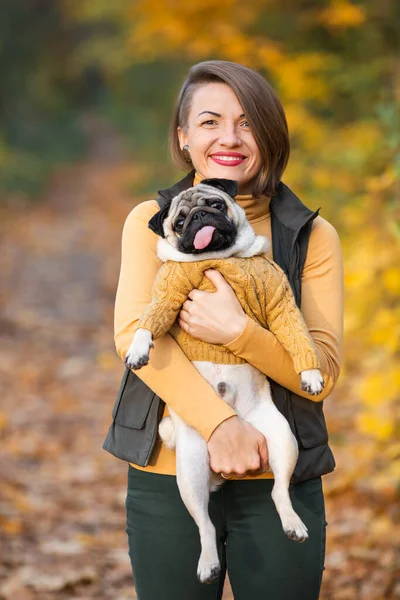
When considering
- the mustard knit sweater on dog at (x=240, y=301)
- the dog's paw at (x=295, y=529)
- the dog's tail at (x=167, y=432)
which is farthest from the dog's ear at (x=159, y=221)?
the dog's paw at (x=295, y=529)

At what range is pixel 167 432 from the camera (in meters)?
2.51

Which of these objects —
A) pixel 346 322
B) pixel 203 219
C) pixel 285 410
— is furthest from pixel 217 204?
pixel 346 322

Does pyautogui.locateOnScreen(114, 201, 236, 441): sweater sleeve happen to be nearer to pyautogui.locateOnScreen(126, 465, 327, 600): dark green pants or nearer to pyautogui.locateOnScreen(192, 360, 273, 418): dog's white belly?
pyautogui.locateOnScreen(192, 360, 273, 418): dog's white belly

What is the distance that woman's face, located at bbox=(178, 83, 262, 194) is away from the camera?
264 centimetres

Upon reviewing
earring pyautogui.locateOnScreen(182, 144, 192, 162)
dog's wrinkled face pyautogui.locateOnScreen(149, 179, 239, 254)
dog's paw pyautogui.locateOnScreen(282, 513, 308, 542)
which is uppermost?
earring pyautogui.locateOnScreen(182, 144, 192, 162)

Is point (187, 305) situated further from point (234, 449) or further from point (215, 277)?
point (234, 449)

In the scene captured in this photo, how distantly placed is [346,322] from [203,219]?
316 centimetres

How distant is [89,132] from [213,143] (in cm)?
3068

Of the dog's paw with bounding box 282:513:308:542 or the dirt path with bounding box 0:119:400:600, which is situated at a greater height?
the dirt path with bounding box 0:119:400:600

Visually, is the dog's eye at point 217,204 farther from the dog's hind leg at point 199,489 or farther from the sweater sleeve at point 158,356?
the dog's hind leg at point 199,489

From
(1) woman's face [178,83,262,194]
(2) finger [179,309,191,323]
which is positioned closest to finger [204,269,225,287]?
(2) finger [179,309,191,323]

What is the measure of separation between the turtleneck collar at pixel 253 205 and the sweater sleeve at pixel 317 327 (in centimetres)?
18

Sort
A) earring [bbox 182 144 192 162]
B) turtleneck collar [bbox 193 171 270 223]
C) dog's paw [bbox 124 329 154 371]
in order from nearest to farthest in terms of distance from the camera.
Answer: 1. dog's paw [bbox 124 329 154 371]
2. turtleneck collar [bbox 193 171 270 223]
3. earring [bbox 182 144 192 162]

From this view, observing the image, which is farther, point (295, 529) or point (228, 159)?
point (228, 159)
